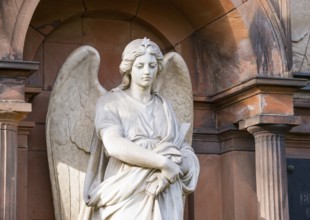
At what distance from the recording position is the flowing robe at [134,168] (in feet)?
31.3

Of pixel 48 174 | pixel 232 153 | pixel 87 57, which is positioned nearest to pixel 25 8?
pixel 87 57

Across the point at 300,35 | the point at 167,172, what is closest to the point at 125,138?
the point at 167,172

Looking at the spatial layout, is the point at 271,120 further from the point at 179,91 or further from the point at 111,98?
the point at 111,98

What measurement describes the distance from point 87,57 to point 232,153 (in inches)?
59.4

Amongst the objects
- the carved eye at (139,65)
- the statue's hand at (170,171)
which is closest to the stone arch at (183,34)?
the carved eye at (139,65)

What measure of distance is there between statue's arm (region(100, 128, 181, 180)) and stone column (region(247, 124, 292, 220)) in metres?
1.05

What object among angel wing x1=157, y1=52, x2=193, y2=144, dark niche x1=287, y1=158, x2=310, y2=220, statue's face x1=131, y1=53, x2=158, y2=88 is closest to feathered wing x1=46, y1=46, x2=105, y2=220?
statue's face x1=131, y1=53, x2=158, y2=88

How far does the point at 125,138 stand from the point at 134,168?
239 millimetres

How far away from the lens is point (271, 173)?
33.7 feet

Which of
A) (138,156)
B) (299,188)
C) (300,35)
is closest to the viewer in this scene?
(138,156)

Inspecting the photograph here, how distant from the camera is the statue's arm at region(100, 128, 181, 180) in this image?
31.2ft

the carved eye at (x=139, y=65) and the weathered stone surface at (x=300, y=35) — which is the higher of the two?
the weathered stone surface at (x=300, y=35)

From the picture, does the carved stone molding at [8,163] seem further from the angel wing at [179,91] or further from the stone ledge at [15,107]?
the angel wing at [179,91]

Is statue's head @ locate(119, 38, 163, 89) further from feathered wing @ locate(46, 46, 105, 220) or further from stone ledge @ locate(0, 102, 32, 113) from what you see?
stone ledge @ locate(0, 102, 32, 113)
